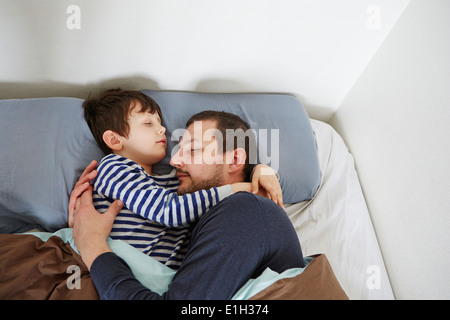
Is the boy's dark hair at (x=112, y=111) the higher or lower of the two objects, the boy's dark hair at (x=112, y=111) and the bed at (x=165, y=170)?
the higher

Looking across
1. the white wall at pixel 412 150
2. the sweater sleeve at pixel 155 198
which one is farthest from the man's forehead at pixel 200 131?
the white wall at pixel 412 150

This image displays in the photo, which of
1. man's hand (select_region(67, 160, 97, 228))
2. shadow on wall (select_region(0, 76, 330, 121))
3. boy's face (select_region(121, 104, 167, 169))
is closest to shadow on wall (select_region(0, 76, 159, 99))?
shadow on wall (select_region(0, 76, 330, 121))

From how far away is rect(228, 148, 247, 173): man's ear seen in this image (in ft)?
3.52

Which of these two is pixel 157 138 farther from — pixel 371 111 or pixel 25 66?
pixel 371 111

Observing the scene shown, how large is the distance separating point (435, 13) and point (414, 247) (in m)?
0.80

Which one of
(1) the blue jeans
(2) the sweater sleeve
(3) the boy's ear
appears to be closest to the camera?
(1) the blue jeans

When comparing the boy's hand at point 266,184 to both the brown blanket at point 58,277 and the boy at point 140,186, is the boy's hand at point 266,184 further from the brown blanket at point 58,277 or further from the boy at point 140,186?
the brown blanket at point 58,277

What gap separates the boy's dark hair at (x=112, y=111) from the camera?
1132 millimetres

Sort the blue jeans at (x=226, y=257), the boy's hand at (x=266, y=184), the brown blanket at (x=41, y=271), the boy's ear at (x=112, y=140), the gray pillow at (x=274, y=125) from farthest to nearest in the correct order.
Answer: the gray pillow at (x=274, y=125) < the boy's ear at (x=112, y=140) < the boy's hand at (x=266, y=184) < the brown blanket at (x=41, y=271) < the blue jeans at (x=226, y=257)

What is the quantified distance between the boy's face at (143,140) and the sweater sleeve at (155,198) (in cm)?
16

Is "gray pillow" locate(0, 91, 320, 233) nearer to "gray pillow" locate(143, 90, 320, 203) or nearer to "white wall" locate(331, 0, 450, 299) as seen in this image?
"gray pillow" locate(143, 90, 320, 203)

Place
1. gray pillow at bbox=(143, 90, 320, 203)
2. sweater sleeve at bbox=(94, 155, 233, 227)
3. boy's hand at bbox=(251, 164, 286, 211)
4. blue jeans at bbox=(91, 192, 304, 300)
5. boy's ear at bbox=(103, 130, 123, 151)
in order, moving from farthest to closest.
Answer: gray pillow at bbox=(143, 90, 320, 203) < boy's ear at bbox=(103, 130, 123, 151) < boy's hand at bbox=(251, 164, 286, 211) < sweater sleeve at bbox=(94, 155, 233, 227) < blue jeans at bbox=(91, 192, 304, 300)

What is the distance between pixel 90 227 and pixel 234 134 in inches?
22.4

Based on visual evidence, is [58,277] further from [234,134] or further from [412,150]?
[412,150]
